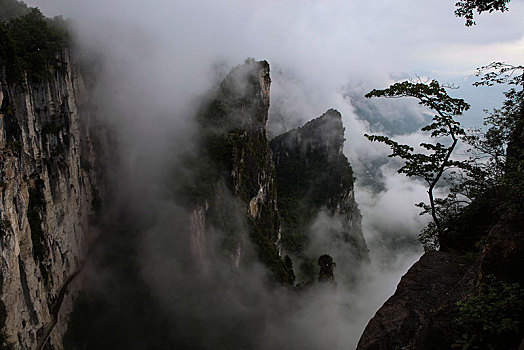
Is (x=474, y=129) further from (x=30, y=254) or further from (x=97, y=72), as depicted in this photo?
(x=97, y=72)

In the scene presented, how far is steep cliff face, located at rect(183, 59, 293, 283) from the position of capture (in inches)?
1715

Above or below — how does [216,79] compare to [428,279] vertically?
above

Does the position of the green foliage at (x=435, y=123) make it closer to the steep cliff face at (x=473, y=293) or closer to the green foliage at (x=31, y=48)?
the steep cliff face at (x=473, y=293)

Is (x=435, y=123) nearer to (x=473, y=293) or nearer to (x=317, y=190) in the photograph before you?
(x=473, y=293)

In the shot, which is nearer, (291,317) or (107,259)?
(107,259)

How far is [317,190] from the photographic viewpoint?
3150 inches

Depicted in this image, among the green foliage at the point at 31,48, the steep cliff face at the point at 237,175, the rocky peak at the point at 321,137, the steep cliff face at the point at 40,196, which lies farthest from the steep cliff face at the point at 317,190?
the green foliage at the point at 31,48

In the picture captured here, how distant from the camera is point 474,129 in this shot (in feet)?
35.9

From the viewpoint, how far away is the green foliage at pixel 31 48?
72.4 feet

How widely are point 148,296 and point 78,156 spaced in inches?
704

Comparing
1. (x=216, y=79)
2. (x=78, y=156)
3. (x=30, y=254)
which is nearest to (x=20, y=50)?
(x=78, y=156)

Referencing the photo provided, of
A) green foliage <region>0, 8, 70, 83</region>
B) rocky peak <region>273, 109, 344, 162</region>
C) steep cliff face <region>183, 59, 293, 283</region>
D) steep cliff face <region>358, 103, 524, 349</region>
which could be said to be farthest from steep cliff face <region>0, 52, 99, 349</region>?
rocky peak <region>273, 109, 344, 162</region>

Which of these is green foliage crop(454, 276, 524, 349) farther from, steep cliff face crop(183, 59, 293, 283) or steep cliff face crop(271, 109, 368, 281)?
steep cliff face crop(271, 109, 368, 281)

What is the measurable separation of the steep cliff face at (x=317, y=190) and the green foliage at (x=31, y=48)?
54.3 meters
